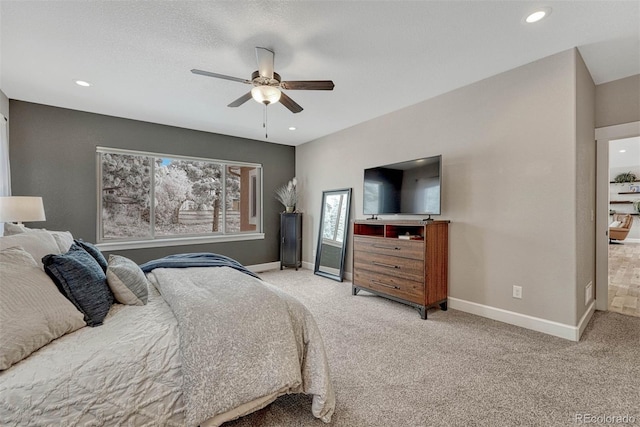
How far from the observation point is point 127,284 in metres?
1.78

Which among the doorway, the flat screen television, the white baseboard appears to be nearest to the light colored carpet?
the white baseboard

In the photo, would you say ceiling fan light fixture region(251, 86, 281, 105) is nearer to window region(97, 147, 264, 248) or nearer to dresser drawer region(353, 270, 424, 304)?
dresser drawer region(353, 270, 424, 304)

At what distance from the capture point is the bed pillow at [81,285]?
1.46 meters

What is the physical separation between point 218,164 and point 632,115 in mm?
5460

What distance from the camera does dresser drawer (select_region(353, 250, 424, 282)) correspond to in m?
3.05

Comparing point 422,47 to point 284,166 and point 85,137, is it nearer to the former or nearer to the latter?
point 284,166

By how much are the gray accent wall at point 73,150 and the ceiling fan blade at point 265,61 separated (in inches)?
112

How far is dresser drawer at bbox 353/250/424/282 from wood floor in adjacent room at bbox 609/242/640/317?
229 cm

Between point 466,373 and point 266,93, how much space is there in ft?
8.84

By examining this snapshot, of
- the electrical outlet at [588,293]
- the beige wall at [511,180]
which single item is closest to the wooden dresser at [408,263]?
the beige wall at [511,180]

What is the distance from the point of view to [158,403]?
46.9 inches

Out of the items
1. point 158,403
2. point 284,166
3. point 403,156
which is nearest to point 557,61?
point 403,156

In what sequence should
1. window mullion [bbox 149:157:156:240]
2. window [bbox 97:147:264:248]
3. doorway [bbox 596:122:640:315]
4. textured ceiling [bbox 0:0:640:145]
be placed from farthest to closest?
window mullion [bbox 149:157:156:240]
window [bbox 97:147:264:248]
doorway [bbox 596:122:640:315]
textured ceiling [bbox 0:0:640:145]

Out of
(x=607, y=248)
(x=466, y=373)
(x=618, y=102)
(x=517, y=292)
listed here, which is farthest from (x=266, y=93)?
(x=607, y=248)
